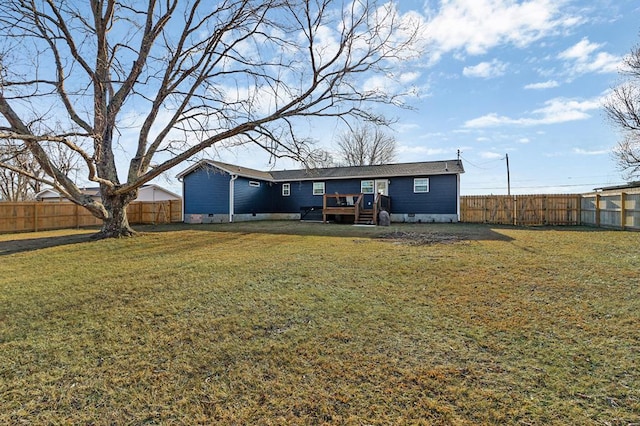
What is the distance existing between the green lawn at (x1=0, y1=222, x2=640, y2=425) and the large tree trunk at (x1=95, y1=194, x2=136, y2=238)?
496 cm

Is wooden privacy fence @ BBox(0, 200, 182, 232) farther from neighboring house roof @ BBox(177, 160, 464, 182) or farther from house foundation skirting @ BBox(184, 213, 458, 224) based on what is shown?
neighboring house roof @ BBox(177, 160, 464, 182)

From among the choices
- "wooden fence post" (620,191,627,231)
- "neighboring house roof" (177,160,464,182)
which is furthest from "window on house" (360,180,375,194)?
"wooden fence post" (620,191,627,231)

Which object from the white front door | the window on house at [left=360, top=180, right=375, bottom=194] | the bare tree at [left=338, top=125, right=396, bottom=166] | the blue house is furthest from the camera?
the bare tree at [left=338, top=125, right=396, bottom=166]

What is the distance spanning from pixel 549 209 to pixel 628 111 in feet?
24.8

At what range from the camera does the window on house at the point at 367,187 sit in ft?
60.7

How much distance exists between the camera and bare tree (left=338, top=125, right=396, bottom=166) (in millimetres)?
31812

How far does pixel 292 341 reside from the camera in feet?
9.37

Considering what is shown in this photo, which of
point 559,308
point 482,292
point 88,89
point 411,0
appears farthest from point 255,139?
point 559,308

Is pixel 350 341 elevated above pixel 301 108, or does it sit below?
below

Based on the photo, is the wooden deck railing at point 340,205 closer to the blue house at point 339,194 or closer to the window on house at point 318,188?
the blue house at point 339,194

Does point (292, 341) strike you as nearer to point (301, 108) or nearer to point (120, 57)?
point (301, 108)

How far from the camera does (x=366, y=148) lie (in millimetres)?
32156

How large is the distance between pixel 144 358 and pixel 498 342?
3.16 m

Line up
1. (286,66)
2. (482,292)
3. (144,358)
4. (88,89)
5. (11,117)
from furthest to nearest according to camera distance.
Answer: (286,66)
(88,89)
(11,117)
(482,292)
(144,358)
